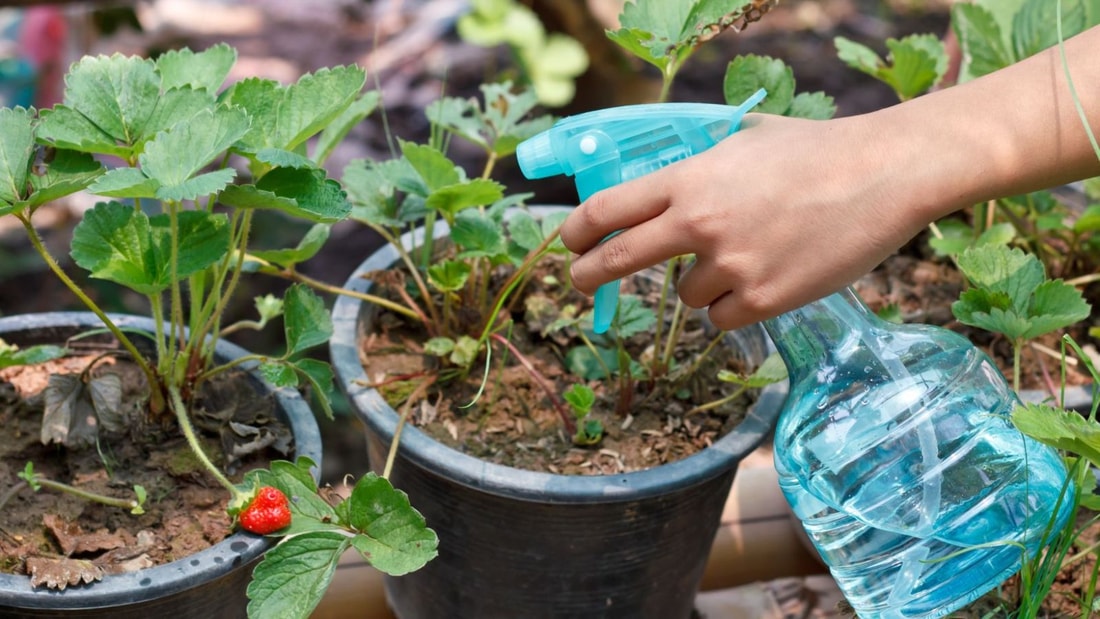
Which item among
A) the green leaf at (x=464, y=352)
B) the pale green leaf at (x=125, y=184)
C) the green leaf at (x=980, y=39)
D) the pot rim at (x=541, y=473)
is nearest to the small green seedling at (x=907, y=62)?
the green leaf at (x=980, y=39)

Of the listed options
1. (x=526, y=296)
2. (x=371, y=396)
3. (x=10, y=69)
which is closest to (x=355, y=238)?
(x=10, y=69)

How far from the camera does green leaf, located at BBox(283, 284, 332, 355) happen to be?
981 mm

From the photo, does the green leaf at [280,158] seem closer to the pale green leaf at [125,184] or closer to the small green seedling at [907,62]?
the pale green leaf at [125,184]

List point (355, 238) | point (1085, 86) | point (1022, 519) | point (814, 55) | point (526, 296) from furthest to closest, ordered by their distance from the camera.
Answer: point (814, 55) < point (355, 238) < point (526, 296) < point (1022, 519) < point (1085, 86)

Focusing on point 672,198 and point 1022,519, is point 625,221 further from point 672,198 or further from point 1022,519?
point 1022,519

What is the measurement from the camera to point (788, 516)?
4.42ft

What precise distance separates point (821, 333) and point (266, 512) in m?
0.48

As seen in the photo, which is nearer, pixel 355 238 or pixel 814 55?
pixel 355 238

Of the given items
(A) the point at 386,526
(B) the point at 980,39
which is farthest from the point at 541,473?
(B) the point at 980,39

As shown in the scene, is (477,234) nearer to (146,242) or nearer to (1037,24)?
(146,242)

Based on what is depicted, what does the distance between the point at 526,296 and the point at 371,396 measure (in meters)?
0.26

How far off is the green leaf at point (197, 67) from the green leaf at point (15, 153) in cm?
13

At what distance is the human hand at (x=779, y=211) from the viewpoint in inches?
30.1

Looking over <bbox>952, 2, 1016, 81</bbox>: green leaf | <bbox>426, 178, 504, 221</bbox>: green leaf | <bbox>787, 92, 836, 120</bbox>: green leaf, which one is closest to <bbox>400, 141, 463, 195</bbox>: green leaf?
<bbox>426, 178, 504, 221</bbox>: green leaf
